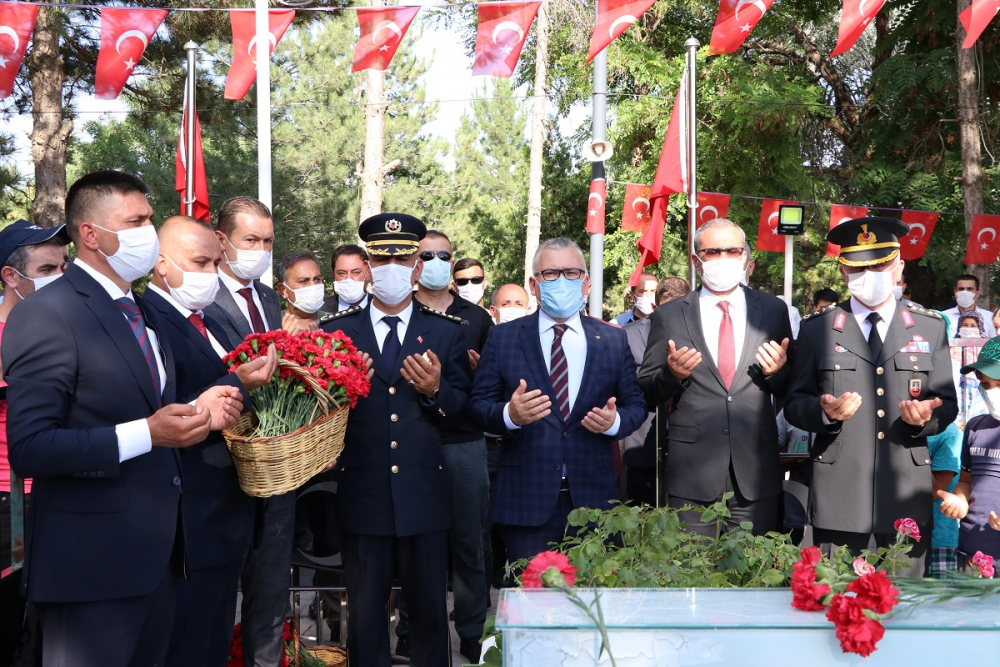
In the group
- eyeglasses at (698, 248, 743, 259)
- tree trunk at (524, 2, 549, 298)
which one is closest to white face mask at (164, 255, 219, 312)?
eyeglasses at (698, 248, 743, 259)

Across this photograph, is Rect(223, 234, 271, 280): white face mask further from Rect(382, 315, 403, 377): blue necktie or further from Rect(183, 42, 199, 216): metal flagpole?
Rect(183, 42, 199, 216): metal flagpole

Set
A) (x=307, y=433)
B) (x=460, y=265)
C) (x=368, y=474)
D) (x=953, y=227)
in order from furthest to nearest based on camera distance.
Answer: (x=953, y=227) < (x=460, y=265) < (x=368, y=474) < (x=307, y=433)

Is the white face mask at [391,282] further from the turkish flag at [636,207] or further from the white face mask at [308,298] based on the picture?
the turkish flag at [636,207]

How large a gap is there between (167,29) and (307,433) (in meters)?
15.2

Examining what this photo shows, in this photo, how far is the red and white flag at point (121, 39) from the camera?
32.9 feet

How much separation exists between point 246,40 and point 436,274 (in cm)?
639

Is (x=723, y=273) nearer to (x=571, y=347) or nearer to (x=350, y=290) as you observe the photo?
(x=571, y=347)

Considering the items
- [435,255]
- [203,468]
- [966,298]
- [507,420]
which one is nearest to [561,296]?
[507,420]

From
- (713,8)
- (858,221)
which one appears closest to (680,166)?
(858,221)

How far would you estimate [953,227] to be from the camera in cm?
1820

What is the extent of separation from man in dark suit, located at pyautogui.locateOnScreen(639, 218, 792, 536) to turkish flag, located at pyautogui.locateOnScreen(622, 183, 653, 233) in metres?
12.4

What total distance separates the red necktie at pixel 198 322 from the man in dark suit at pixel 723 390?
2.10 m

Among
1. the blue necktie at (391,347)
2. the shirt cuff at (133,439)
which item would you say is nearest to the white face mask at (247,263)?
the blue necktie at (391,347)

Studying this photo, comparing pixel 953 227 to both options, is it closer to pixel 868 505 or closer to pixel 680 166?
pixel 680 166
